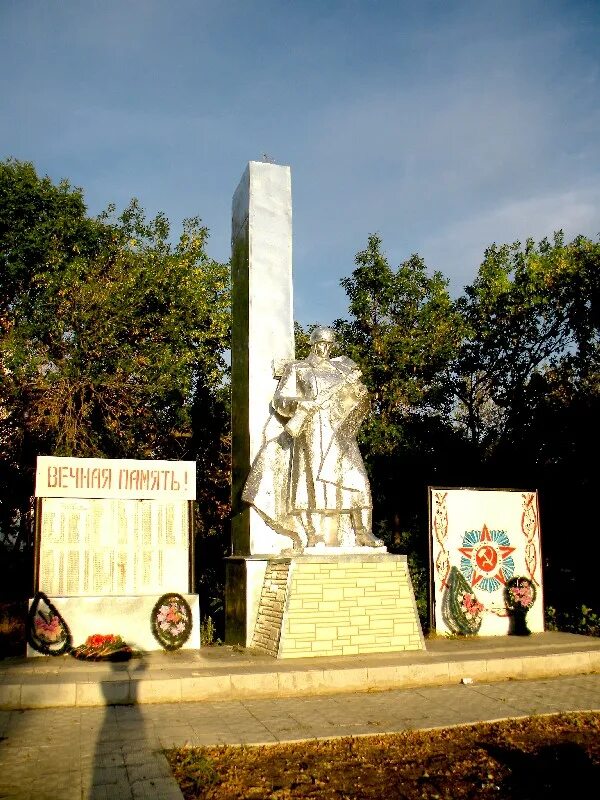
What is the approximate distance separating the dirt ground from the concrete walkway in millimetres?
187

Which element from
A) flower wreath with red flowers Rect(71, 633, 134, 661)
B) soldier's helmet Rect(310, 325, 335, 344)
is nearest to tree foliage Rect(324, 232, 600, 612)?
soldier's helmet Rect(310, 325, 335, 344)

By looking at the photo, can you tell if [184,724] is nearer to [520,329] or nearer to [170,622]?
[170,622]

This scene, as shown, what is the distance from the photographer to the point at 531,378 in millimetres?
16391

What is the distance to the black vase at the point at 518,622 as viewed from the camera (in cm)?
1035

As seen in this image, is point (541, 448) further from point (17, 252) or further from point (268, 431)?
point (17, 252)

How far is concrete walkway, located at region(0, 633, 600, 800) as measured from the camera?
15.0 ft

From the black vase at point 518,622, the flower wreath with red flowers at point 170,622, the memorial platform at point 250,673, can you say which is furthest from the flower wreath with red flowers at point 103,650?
the black vase at point 518,622

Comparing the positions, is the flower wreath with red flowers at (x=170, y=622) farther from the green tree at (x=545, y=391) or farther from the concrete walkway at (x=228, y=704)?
the green tree at (x=545, y=391)

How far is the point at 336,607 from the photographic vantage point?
8.19m

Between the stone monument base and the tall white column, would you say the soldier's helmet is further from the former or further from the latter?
the stone monument base

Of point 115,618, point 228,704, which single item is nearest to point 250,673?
point 228,704

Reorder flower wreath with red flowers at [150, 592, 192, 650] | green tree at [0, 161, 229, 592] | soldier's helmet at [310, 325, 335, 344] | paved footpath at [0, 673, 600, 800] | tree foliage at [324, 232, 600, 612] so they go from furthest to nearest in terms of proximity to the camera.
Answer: tree foliage at [324, 232, 600, 612]
green tree at [0, 161, 229, 592]
soldier's helmet at [310, 325, 335, 344]
flower wreath with red flowers at [150, 592, 192, 650]
paved footpath at [0, 673, 600, 800]

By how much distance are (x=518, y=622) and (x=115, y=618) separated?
5.48m

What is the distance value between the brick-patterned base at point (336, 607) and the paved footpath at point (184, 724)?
1013 mm
